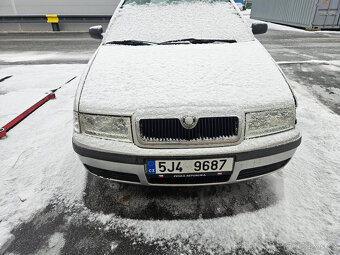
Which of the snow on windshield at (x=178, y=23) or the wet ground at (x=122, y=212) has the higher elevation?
the snow on windshield at (x=178, y=23)

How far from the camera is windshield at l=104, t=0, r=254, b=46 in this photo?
96.3 inches

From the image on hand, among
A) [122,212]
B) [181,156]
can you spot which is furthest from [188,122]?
[122,212]

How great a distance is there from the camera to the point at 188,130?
1525 mm

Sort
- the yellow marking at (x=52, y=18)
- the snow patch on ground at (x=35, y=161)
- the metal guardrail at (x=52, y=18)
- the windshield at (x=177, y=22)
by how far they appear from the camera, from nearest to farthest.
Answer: the snow patch on ground at (x=35, y=161), the windshield at (x=177, y=22), the metal guardrail at (x=52, y=18), the yellow marking at (x=52, y=18)

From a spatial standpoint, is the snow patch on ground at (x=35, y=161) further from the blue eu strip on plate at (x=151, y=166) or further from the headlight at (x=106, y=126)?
the blue eu strip on plate at (x=151, y=166)

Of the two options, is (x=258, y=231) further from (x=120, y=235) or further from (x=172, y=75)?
(x=172, y=75)

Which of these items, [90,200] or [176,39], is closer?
[90,200]

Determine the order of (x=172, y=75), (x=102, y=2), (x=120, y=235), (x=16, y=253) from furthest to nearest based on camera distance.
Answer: (x=102, y=2) → (x=172, y=75) → (x=120, y=235) → (x=16, y=253)

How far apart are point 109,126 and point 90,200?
0.78m

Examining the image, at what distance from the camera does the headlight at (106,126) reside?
5.15ft

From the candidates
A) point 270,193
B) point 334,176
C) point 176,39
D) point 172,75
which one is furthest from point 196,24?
point 334,176

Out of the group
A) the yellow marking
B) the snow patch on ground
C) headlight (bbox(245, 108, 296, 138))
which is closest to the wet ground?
the snow patch on ground

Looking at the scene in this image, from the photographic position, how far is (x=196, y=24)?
2549 mm

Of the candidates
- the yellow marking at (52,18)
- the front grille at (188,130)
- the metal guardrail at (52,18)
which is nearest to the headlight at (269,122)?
the front grille at (188,130)
